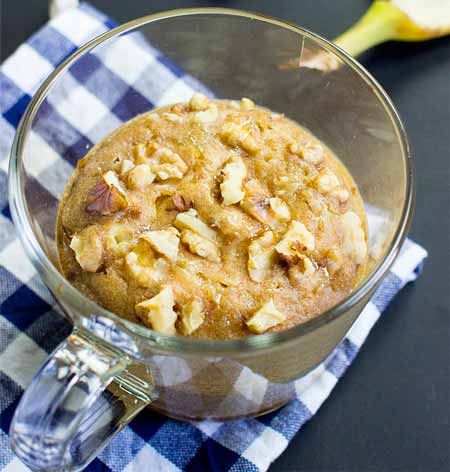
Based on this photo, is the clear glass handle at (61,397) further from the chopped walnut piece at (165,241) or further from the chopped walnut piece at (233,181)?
the chopped walnut piece at (233,181)

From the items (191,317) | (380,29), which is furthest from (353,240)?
(380,29)

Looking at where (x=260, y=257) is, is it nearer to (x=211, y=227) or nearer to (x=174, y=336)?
(x=211, y=227)

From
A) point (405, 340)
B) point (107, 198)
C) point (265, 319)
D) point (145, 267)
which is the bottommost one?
point (405, 340)

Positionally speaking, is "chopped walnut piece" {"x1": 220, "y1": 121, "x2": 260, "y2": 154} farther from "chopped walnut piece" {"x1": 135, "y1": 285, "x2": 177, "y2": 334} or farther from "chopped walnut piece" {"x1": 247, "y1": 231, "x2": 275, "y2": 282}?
"chopped walnut piece" {"x1": 135, "y1": 285, "x2": 177, "y2": 334}

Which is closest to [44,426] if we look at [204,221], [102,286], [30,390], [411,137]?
[30,390]

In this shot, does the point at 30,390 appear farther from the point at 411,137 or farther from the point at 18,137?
the point at 411,137
